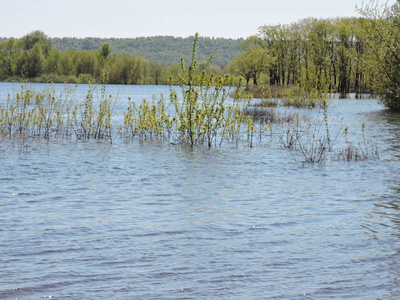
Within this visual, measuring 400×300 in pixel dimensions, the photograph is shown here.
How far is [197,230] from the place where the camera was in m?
9.61

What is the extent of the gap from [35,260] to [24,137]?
15531mm

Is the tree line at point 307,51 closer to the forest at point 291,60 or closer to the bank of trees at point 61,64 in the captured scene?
the forest at point 291,60

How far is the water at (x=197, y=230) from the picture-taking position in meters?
6.95

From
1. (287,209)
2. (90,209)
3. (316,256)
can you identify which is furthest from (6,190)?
(316,256)

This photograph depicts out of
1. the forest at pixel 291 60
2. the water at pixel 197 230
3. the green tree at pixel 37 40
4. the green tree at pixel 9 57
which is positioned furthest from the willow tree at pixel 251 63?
the water at pixel 197 230

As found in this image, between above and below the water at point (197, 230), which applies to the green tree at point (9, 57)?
above

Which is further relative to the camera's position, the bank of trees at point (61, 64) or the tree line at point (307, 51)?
the bank of trees at point (61, 64)

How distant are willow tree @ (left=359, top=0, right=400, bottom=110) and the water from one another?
22728mm

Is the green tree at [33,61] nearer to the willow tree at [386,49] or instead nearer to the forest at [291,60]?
the forest at [291,60]

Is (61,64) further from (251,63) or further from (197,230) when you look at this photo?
(197,230)

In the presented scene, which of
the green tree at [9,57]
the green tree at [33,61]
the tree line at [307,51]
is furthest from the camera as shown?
the green tree at [33,61]

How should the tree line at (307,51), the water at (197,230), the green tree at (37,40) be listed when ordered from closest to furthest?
1. the water at (197,230)
2. the tree line at (307,51)
3. the green tree at (37,40)

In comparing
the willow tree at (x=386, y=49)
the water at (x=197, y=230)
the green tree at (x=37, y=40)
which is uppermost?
the green tree at (x=37, y=40)

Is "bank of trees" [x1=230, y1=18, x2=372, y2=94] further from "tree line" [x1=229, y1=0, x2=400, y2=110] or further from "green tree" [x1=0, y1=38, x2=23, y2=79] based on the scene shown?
"green tree" [x1=0, y1=38, x2=23, y2=79]
